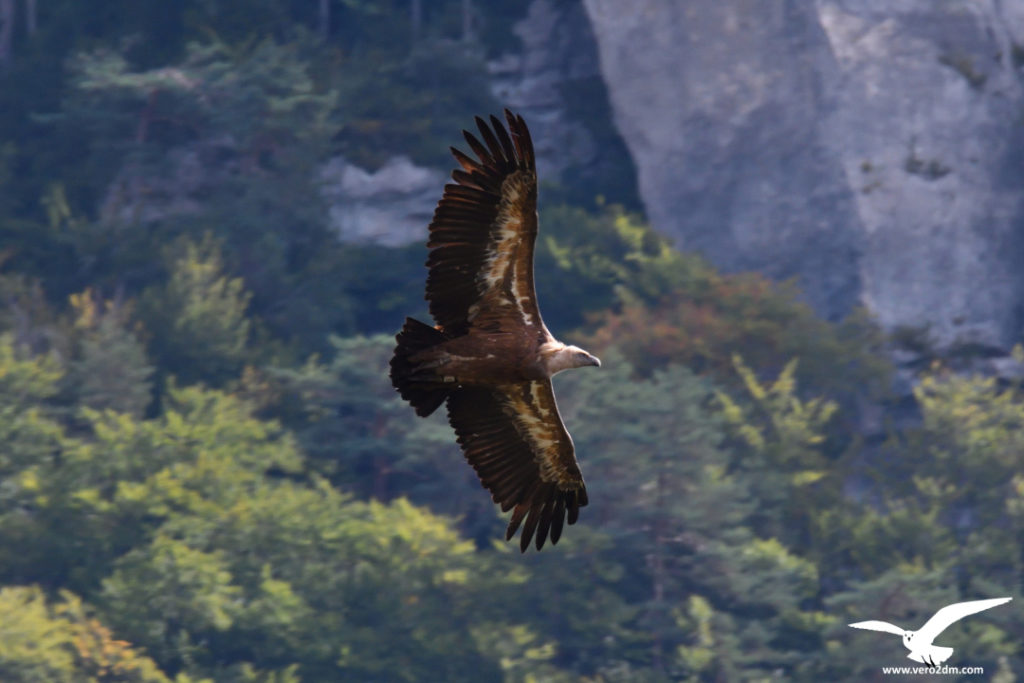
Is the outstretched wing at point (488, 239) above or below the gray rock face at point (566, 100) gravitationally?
below

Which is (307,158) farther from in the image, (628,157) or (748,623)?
(748,623)

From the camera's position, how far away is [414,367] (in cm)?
1029

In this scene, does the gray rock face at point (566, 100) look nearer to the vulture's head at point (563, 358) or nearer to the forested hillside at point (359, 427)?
the forested hillside at point (359, 427)

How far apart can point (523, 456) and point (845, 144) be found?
105 feet

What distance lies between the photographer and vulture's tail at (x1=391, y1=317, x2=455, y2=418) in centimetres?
1026

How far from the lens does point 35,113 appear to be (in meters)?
45.8

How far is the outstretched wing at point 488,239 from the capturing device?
1002 cm

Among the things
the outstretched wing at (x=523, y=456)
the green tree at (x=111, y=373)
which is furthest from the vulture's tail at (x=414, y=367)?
the green tree at (x=111, y=373)

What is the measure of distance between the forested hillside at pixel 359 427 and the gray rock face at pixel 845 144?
162 cm

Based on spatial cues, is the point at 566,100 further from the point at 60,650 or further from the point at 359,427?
the point at 60,650

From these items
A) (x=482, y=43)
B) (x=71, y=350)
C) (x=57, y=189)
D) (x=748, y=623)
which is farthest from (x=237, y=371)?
(x=748, y=623)

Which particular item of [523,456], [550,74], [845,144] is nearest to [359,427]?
[550,74]

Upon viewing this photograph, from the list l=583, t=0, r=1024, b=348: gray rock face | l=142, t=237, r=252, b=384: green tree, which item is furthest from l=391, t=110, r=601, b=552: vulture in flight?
l=583, t=0, r=1024, b=348: gray rock face

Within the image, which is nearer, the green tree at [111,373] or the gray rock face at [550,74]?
the green tree at [111,373]
